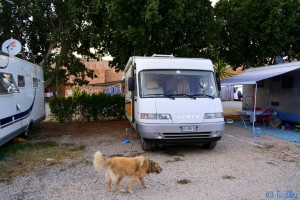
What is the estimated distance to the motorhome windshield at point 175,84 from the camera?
8.38 m

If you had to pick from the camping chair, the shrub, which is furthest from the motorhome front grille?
the shrub

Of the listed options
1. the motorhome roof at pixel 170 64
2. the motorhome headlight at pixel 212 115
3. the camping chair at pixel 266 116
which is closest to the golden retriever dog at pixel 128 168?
the motorhome headlight at pixel 212 115

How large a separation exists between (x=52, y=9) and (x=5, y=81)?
8.71m

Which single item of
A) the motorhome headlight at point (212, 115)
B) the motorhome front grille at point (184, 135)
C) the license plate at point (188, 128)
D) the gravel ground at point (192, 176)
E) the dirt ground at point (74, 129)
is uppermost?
the motorhome headlight at point (212, 115)

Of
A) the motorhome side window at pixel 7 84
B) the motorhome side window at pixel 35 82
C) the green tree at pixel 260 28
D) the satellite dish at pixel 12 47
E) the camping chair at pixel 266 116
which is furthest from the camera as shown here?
the green tree at pixel 260 28

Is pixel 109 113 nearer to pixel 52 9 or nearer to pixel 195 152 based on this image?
pixel 52 9

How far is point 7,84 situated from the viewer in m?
8.27

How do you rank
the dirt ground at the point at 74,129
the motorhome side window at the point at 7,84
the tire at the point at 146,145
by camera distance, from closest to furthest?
the motorhome side window at the point at 7,84, the tire at the point at 146,145, the dirt ground at the point at 74,129

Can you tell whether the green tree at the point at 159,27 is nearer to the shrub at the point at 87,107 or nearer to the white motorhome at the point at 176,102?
the shrub at the point at 87,107

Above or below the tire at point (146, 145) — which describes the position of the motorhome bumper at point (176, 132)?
above

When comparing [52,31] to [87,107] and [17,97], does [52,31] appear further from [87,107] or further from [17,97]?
[17,97]

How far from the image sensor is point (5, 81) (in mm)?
8156

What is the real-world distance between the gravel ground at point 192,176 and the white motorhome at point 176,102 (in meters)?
0.55

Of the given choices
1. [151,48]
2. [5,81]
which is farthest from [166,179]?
[151,48]
